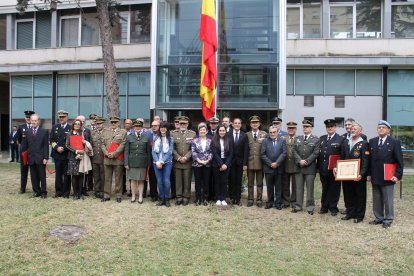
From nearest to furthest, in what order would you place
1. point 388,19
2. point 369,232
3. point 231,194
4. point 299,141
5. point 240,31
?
point 369,232, point 299,141, point 231,194, point 240,31, point 388,19

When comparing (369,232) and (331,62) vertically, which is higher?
(331,62)

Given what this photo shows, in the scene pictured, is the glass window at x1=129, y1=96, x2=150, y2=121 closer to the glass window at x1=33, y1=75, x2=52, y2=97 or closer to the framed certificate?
the glass window at x1=33, y1=75, x2=52, y2=97

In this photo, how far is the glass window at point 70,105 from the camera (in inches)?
701

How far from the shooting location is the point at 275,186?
8094 millimetres

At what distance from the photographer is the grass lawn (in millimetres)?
5098

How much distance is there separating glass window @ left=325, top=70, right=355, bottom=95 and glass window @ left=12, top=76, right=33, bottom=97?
1287cm

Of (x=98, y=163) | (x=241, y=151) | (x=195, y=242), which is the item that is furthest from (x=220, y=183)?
(x=98, y=163)

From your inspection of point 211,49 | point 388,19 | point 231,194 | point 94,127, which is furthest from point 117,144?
point 388,19

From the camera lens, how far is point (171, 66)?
1127 centimetres

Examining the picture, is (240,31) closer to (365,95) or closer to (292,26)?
(292,26)

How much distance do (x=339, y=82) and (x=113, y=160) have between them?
33.2ft

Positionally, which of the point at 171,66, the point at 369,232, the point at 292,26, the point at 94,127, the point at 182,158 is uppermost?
the point at 292,26

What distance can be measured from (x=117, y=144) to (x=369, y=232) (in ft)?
16.6

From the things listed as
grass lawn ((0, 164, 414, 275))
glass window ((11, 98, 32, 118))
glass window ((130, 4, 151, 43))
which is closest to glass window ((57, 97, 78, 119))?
Answer: glass window ((11, 98, 32, 118))
